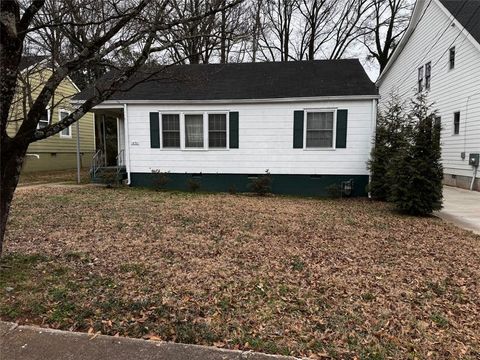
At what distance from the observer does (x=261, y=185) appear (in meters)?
11.0

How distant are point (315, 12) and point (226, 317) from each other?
2676 centimetres

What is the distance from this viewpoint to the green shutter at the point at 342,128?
1106 cm

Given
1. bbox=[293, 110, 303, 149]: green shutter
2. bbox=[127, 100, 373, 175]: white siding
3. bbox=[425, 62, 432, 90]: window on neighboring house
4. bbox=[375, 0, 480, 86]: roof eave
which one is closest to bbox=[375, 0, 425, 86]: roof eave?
bbox=[375, 0, 480, 86]: roof eave

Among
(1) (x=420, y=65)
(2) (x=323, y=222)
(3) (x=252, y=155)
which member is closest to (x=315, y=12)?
(1) (x=420, y=65)

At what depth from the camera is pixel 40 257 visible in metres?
4.41

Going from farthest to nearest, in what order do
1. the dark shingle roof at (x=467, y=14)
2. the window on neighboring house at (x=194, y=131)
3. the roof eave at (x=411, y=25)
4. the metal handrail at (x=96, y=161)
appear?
the roof eave at (x=411, y=25)
the metal handrail at (x=96, y=161)
the dark shingle roof at (x=467, y=14)
the window on neighboring house at (x=194, y=131)

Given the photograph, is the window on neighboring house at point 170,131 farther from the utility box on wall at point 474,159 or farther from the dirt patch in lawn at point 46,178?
the utility box on wall at point 474,159

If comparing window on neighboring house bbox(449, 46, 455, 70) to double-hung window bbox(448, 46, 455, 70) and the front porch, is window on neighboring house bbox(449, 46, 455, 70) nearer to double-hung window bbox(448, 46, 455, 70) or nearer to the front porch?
double-hung window bbox(448, 46, 455, 70)

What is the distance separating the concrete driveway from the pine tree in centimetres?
54

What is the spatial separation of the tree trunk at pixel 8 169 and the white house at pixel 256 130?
8.52 meters

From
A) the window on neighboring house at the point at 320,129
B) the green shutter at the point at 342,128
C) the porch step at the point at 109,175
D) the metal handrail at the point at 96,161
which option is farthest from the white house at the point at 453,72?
the metal handrail at the point at 96,161

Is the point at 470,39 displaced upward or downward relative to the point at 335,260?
upward

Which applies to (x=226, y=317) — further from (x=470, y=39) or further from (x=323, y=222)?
(x=470, y=39)

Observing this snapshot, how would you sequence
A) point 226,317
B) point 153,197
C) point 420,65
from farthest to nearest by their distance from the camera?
point 420,65, point 153,197, point 226,317
